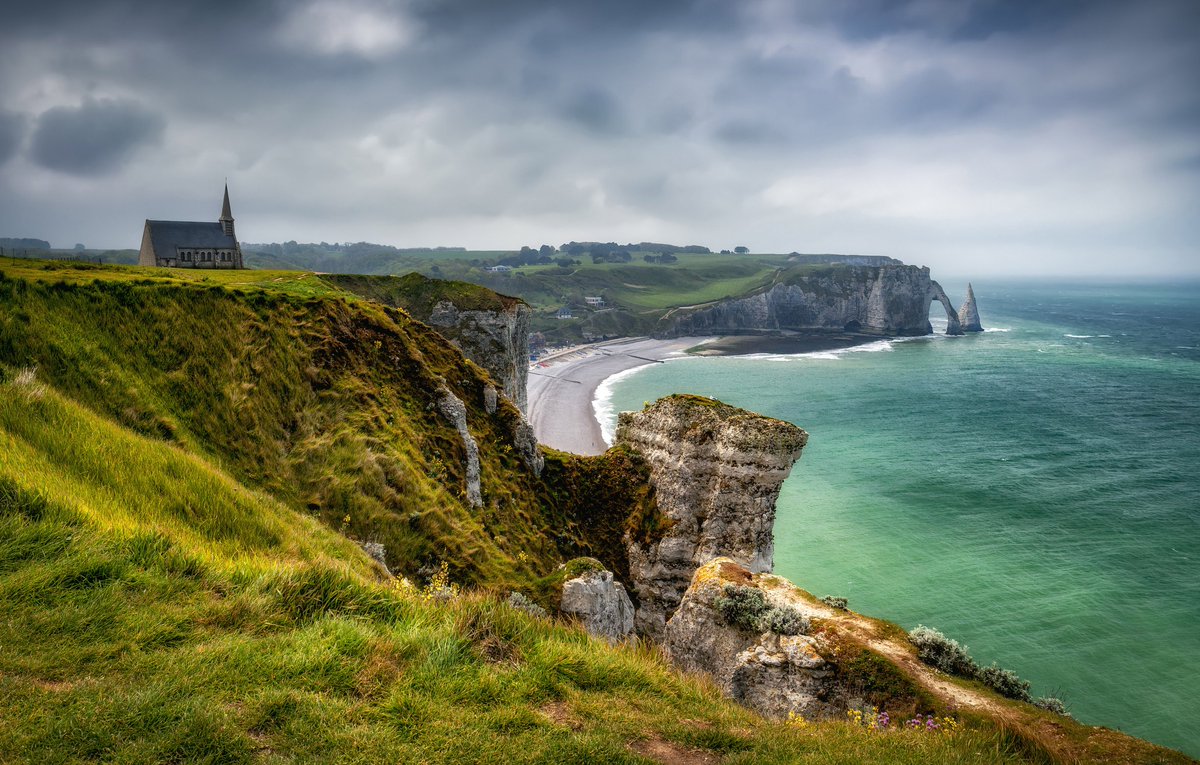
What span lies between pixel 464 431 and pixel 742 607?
15.5m

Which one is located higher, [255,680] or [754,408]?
[255,680]

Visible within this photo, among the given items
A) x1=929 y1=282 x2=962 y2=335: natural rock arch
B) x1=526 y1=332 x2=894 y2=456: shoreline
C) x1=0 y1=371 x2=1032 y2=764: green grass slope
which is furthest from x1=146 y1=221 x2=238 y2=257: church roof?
x1=929 y1=282 x2=962 y2=335: natural rock arch

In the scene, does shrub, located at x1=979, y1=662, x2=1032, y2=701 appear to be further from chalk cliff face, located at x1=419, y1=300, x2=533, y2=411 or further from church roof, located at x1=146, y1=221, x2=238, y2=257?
church roof, located at x1=146, y1=221, x2=238, y2=257

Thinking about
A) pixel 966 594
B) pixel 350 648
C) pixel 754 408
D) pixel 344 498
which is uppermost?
pixel 350 648

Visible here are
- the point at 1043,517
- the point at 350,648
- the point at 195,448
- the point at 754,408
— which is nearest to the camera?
the point at 350,648

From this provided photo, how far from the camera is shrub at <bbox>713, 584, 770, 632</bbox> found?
1947 centimetres

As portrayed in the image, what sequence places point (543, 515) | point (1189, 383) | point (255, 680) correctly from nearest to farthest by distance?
point (255, 680), point (543, 515), point (1189, 383)

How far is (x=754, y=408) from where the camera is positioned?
100062 millimetres

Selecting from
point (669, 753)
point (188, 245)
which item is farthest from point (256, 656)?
point (188, 245)

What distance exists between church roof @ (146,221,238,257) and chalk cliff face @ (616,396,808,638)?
55.9 m

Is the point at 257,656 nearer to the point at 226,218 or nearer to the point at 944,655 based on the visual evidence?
the point at 944,655

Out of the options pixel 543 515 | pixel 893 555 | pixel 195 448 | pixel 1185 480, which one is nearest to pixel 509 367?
pixel 543 515

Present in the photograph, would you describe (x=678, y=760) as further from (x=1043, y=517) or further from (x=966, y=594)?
(x=1043, y=517)

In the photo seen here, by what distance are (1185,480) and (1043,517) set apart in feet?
83.1
